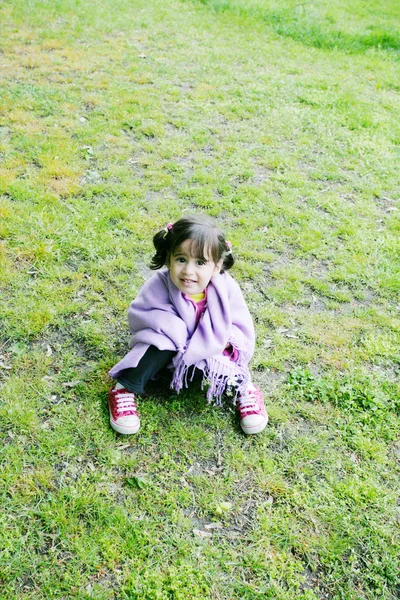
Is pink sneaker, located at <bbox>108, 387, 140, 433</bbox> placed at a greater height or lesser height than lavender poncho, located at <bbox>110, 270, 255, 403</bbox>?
lesser

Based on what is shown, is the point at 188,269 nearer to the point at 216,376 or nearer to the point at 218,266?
the point at 218,266

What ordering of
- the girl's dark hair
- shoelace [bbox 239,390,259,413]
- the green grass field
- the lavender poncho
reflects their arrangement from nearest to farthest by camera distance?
the green grass field < the girl's dark hair < the lavender poncho < shoelace [bbox 239,390,259,413]

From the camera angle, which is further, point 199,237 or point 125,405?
point 125,405

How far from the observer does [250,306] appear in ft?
11.9

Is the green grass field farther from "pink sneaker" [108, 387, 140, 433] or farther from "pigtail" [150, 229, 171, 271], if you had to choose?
"pigtail" [150, 229, 171, 271]

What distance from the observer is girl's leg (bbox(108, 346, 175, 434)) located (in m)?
2.70

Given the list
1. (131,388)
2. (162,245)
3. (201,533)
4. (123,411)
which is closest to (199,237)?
(162,245)

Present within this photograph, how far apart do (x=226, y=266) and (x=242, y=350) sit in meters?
0.46

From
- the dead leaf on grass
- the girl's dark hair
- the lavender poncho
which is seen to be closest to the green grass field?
the dead leaf on grass

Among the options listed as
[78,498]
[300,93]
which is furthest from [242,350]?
[300,93]

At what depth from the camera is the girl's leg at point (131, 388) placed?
270cm

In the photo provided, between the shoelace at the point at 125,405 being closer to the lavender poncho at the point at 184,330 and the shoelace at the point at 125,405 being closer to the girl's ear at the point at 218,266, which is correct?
the lavender poncho at the point at 184,330

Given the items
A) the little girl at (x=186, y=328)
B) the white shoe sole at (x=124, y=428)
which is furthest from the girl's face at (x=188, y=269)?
the white shoe sole at (x=124, y=428)

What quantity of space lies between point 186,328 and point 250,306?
0.98 m
